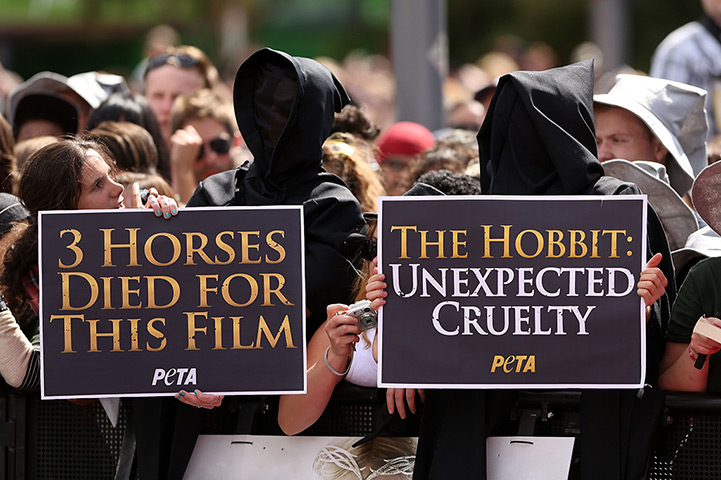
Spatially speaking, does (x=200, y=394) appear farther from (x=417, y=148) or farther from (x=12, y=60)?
(x=12, y=60)

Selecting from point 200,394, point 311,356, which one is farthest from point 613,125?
point 200,394

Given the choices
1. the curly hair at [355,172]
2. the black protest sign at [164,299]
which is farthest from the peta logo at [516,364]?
the curly hair at [355,172]

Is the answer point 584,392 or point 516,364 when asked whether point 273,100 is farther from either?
point 584,392

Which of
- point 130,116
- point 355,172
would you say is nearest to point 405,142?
point 130,116

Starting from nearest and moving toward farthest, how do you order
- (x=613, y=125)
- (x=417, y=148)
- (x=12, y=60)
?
1. (x=613, y=125)
2. (x=417, y=148)
3. (x=12, y=60)

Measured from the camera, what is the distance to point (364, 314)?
144 inches

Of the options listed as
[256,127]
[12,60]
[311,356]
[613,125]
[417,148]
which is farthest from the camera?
[12,60]

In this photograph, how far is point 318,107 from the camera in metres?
4.04

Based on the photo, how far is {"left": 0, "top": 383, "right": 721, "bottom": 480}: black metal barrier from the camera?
3.50m

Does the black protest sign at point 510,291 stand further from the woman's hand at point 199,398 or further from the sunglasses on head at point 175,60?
the sunglasses on head at point 175,60

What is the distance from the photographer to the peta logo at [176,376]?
3.73 metres

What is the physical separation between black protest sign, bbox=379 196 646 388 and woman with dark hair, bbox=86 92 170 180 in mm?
2701

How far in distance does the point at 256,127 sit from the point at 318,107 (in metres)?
0.28

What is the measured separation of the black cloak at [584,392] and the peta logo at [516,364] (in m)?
0.12
